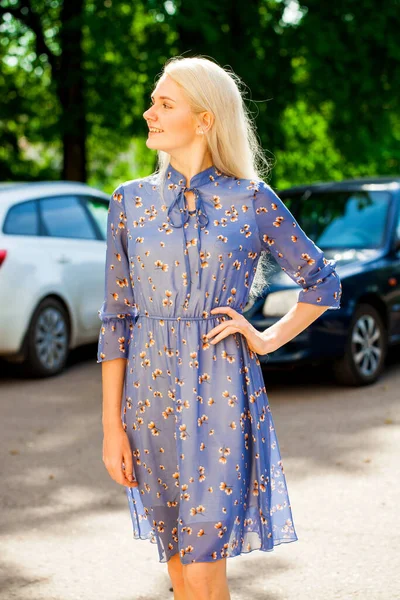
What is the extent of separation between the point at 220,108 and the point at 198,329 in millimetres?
621

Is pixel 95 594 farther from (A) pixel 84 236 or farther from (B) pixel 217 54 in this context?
(B) pixel 217 54

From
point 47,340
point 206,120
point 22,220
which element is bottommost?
point 47,340

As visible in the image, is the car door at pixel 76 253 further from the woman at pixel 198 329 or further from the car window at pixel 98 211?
the woman at pixel 198 329

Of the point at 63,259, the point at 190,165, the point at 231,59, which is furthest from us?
the point at 231,59

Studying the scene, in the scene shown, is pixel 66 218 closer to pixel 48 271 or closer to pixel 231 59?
pixel 48 271

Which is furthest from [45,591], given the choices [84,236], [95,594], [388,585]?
[84,236]

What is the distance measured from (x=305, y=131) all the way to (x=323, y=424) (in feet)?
44.1

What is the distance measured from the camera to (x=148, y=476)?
3.19 m

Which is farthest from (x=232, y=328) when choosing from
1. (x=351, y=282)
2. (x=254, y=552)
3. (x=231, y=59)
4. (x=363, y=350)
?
(x=231, y=59)

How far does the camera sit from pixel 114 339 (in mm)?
3236

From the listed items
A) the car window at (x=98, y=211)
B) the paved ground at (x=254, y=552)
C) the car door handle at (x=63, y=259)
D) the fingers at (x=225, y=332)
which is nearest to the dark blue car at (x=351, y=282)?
the paved ground at (x=254, y=552)

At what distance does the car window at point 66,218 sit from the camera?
9.86 metres

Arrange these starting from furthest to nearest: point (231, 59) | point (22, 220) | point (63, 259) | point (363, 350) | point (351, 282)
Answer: point (231, 59) < point (63, 259) < point (22, 220) < point (363, 350) < point (351, 282)

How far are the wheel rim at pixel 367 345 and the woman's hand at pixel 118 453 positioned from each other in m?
5.66
